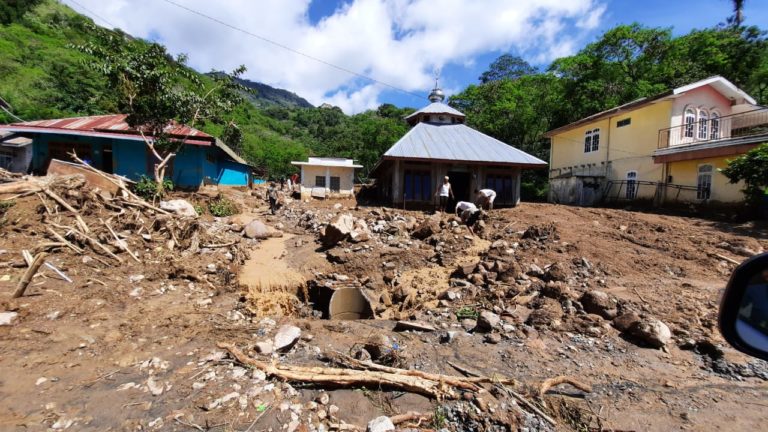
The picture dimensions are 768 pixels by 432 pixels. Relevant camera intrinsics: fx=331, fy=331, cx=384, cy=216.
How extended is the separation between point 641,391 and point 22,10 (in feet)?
254

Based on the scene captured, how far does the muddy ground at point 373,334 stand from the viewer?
11.1 ft

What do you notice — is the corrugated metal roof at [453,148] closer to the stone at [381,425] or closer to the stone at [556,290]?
the stone at [556,290]

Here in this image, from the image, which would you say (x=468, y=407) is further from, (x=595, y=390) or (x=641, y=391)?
(x=641, y=391)

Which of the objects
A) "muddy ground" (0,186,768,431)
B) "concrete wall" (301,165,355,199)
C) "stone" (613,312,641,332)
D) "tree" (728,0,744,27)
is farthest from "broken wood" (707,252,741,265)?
"tree" (728,0,744,27)

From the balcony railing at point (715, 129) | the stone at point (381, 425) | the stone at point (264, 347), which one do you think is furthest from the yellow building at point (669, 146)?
the stone at point (264, 347)

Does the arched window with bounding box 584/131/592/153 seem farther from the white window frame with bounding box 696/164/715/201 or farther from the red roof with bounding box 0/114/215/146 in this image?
the red roof with bounding box 0/114/215/146

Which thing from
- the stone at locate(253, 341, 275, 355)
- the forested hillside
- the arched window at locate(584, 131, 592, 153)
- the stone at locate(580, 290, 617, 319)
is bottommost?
the stone at locate(253, 341, 275, 355)

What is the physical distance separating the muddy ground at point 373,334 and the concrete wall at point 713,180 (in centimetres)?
571

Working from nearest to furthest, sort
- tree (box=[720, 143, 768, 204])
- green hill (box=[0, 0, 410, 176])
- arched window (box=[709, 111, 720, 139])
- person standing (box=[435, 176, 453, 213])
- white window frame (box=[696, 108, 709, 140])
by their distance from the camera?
tree (box=[720, 143, 768, 204]) → person standing (box=[435, 176, 453, 213]) → white window frame (box=[696, 108, 709, 140]) → arched window (box=[709, 111, 720, 139]) → green hill (box=[0, 0, 410, 176])

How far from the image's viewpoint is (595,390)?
151 inches

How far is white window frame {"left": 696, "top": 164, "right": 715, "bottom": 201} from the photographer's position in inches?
590

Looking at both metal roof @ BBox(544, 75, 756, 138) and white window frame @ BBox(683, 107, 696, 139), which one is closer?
metal roof @ BBox(544, 75, 756, 138)

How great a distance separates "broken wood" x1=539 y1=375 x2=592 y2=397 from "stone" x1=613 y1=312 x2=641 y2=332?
1727mm

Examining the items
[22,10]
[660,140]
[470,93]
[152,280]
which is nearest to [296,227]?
[152,280]
